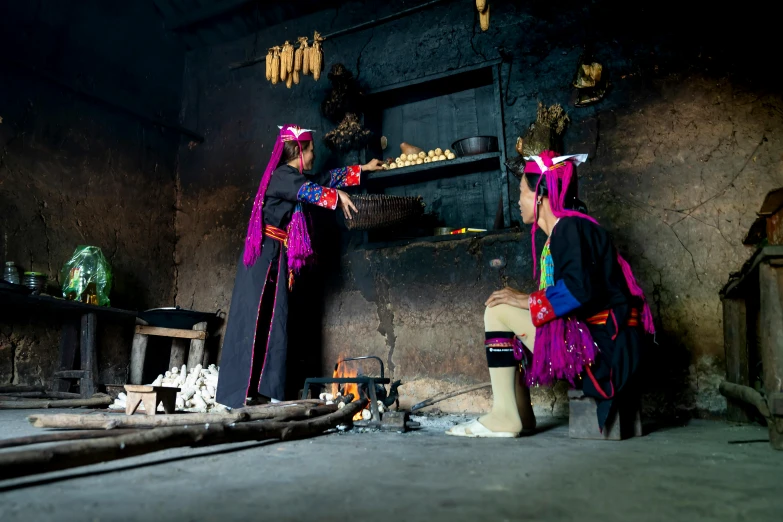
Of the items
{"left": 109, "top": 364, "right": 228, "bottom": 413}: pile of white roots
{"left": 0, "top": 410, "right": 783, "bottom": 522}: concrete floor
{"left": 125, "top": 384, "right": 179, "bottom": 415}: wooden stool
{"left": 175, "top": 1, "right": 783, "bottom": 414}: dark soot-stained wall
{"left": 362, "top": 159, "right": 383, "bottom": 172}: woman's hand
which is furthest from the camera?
{"left": 362, "top": 159, "right": 383, "bottom": 172}: woman's hand

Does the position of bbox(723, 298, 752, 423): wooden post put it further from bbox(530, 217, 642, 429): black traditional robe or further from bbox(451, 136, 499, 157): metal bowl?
bbox(451, 136, 499, 157): metal bowl

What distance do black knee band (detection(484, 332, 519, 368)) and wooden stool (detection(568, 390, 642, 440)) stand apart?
34 cm

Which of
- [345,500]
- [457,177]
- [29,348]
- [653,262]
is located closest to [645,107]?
[653,262]

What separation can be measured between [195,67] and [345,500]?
605 centimetres

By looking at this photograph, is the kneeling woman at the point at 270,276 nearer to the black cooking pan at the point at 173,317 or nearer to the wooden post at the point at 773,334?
the black cooking pan at the point at 173,317

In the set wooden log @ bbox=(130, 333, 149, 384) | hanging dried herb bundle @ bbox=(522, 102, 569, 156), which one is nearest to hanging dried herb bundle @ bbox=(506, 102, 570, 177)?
hanging dried herb bundle @ bbox=(522, 102, 569, 156)

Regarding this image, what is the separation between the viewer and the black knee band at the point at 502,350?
9.84ft

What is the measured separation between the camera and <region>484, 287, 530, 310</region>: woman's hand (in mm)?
2949

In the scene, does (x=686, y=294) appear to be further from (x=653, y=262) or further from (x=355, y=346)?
(x=355, y=346)

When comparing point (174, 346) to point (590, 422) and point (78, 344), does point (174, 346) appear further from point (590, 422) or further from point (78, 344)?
point (590, 422)

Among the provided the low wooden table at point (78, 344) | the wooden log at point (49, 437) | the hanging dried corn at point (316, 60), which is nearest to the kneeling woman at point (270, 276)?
the hanging dried corn at point (316, 60)

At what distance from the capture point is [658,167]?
423cm

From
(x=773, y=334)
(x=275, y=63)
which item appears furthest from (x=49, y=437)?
(x=275, y=63)

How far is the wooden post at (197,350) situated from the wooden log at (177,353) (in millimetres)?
106
